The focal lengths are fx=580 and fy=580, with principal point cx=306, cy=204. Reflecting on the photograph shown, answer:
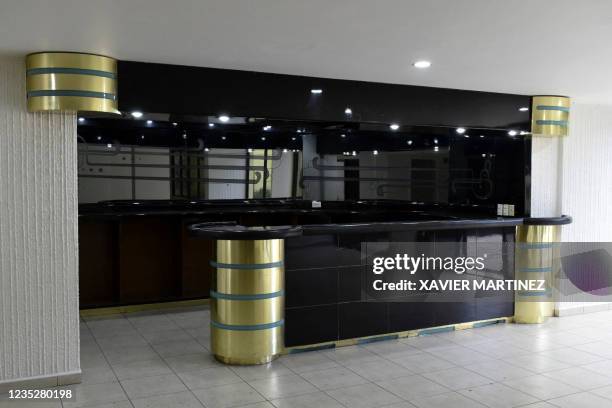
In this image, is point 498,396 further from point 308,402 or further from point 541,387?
point 308,402

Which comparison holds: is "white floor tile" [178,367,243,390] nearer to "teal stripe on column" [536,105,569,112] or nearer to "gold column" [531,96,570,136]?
"gold column" [531,96,570,136]

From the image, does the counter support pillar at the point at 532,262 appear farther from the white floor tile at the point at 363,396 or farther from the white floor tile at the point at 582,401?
the white floor tile at the point at 363,396

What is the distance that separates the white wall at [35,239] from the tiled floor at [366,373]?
1.17 feet

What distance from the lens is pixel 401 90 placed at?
5996 mm

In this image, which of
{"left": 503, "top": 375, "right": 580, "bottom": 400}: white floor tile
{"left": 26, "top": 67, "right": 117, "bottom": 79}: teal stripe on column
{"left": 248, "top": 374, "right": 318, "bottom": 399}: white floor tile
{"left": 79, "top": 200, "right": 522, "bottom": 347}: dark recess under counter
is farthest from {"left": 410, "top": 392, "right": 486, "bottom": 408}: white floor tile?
{"left": 26, "top": 67, "right": 117, "bottom": 79}: teal stripe on column

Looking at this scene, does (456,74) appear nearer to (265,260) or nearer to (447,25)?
(447,25)

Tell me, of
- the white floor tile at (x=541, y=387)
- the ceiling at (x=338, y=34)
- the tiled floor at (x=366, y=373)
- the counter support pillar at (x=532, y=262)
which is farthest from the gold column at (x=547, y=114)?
the white floor tile at (x=541, y=387)

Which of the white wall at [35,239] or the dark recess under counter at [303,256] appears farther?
the dark recess under counter at [303,256]

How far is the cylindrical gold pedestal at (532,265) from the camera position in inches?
262

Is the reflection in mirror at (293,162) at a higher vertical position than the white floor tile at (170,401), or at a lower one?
higher

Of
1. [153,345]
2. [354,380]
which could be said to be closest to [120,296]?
[153,345]

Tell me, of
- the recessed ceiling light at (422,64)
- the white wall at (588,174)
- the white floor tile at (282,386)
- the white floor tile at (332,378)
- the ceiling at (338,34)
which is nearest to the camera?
the ceiling at (338,34)

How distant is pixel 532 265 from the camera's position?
21.9 feet

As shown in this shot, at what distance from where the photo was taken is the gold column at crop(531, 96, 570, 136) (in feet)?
21.9
